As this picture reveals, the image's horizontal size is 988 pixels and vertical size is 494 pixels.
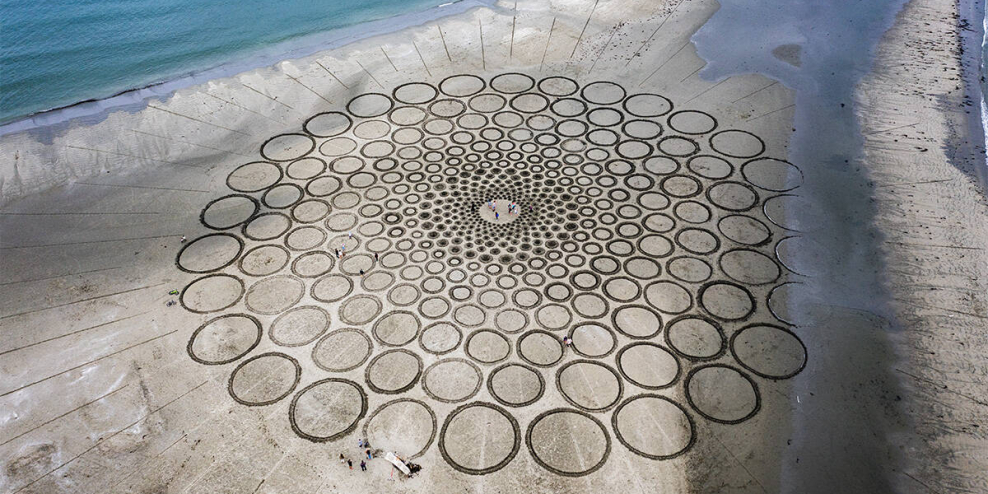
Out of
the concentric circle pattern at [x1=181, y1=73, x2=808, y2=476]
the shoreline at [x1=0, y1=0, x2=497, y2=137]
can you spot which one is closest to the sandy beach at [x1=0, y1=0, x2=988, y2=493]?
the concentric circle pattern at [x1=181, y1=73, x2=808, y2=476]

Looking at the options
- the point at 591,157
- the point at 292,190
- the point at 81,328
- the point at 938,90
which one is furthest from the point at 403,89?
the point at 938,90

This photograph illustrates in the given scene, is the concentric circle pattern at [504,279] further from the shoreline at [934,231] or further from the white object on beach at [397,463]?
the shoreline at [934,231]

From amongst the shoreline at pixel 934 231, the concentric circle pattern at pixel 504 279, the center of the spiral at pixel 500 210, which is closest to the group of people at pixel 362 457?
the concentric circle pattern at pixel 504 279

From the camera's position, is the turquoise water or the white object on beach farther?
the turquoise water

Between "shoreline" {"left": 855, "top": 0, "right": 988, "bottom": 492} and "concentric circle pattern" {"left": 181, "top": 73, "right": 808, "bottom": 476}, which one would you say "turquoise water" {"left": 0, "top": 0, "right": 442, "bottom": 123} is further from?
"shoreline" {"left": 855, "top": 0, "right": 988, "bottom": 492}

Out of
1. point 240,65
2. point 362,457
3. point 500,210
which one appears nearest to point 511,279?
point 500,210

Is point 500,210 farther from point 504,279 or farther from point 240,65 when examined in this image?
point 240,65
